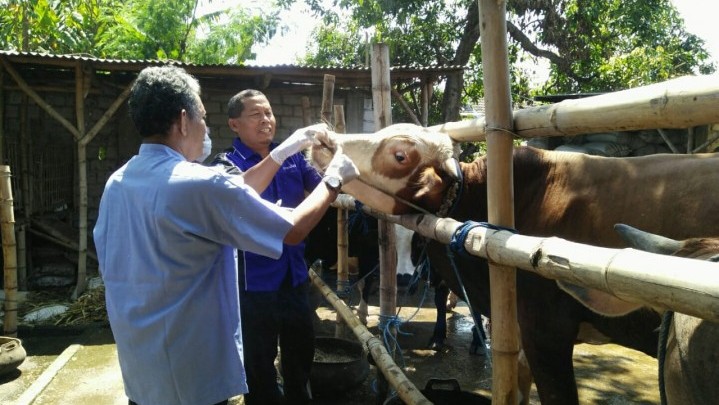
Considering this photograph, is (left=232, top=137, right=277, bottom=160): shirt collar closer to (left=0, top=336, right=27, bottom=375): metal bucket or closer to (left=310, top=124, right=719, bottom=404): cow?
(left=310, top=124, right=719, bottom=404): cow

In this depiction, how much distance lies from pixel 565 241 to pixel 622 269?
12.2 inches

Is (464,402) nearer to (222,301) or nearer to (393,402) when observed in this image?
(393,402)

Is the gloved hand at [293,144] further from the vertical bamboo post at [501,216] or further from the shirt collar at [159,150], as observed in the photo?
the vertical bamboo post at [501,216]

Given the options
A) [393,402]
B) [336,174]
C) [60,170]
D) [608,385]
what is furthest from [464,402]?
[60,170]

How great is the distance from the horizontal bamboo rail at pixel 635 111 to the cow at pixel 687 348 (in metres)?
0.33

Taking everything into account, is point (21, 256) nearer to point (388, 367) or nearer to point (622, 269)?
point (388, 367)

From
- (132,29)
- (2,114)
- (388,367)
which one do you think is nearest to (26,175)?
(2,114)

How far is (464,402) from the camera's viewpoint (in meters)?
3.29

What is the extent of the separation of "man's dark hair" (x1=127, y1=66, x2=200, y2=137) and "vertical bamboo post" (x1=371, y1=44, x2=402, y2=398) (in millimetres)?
1929

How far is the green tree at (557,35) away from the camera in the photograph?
11508 millimetres

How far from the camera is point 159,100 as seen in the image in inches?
74.0

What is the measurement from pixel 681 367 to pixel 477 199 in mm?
1960

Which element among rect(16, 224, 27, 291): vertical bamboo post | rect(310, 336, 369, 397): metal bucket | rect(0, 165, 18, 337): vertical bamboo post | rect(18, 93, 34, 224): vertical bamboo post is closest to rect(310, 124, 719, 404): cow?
rect(310, 336, 369, 397): metal bucket

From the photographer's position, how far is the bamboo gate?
113 centimetres
